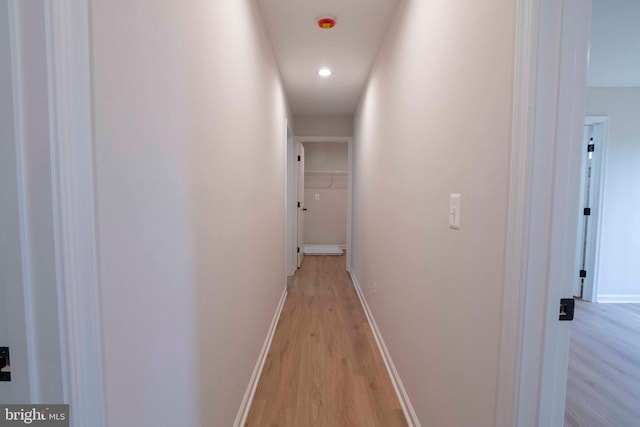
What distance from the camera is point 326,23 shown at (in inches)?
82.8

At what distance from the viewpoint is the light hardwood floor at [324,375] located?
1612 millimetres

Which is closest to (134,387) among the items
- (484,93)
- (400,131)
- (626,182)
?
(484,93)

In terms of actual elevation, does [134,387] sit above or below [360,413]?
above

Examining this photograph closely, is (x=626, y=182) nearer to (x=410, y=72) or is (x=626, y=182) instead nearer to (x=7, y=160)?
(x=410, y=72)

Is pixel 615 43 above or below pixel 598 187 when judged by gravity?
above

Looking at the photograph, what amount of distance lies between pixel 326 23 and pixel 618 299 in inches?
176

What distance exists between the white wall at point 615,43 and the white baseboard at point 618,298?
246 cm

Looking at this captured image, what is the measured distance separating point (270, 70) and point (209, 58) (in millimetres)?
1474

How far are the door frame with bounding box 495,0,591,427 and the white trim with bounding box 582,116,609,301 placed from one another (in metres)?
3.67

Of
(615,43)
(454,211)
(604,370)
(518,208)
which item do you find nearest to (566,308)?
(518,208)

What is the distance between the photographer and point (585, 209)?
3.41 m

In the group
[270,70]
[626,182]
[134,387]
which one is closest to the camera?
[134,387]

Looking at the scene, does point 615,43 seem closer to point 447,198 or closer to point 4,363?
point 447,198

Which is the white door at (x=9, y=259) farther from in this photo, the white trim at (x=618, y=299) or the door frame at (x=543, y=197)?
the white trim at (x=618, y=299)
